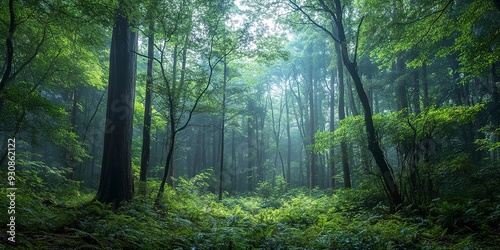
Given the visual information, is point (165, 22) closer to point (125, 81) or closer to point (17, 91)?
point (125, 81)

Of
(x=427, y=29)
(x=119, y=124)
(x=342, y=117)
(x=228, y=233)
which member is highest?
(x=427, y=29)

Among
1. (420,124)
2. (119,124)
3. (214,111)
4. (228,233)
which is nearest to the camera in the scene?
(228,233)

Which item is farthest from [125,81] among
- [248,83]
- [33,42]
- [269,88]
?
[269,88]

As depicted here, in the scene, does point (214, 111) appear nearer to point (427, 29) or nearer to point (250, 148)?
point (427, 29)

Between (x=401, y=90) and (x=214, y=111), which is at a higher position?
(x=401, y=90)

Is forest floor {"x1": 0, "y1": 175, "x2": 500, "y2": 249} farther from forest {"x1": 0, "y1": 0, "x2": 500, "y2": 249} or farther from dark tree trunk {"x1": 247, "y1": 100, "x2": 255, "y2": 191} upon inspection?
dark tree trunk {"x1": 247, "y1": 100, "x2": 255, "y2": 191}

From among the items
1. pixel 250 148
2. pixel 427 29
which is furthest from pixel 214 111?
pixel 250 148

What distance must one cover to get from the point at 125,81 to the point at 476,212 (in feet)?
30.2

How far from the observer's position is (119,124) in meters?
7.47

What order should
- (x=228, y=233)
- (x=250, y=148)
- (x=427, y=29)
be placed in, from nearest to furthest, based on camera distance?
(x=228, y=233) < (x=427, y=29) < (x=250, y=148)

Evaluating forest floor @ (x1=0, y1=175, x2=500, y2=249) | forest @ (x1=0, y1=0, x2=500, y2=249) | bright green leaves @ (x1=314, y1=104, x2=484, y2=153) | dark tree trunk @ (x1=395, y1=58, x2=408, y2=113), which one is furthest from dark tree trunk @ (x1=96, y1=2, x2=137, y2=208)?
dark tree trunk @ (x1=395, y1=58, x2=408, y2=113)

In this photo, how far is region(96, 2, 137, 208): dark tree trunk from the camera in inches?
281

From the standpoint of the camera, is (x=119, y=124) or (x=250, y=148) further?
(x=250, y=148)

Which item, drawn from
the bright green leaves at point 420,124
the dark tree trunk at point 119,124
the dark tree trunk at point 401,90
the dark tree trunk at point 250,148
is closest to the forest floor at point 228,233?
the dark tree trunk at point 119,124
